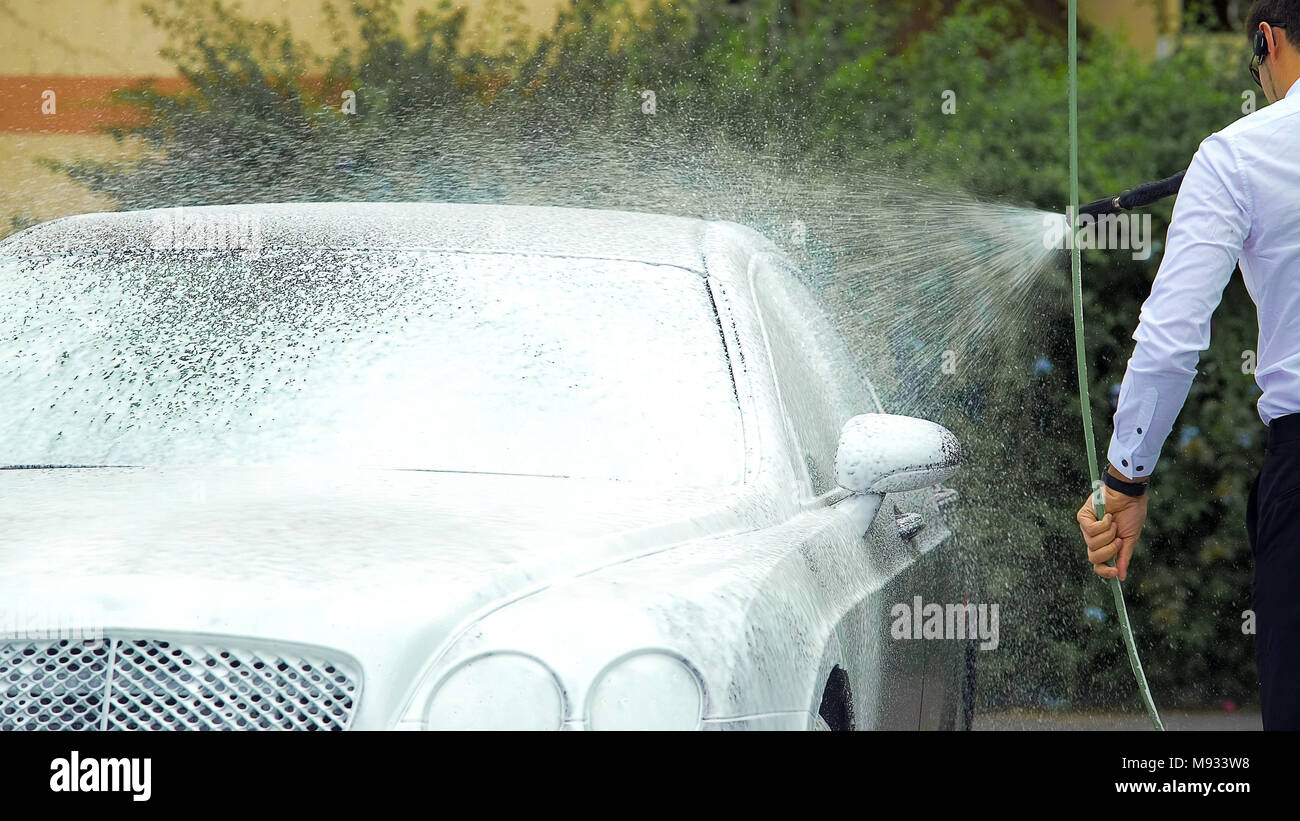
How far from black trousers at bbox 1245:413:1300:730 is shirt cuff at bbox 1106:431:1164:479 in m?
0.19

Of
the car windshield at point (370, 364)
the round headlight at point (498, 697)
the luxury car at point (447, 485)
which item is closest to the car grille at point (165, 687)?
the luxury car at point (447, 485)

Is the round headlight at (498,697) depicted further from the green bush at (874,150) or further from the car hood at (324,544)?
the green bush at (874,150)

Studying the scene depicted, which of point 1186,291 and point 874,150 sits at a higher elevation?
point 874,150

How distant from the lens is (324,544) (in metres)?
2.22

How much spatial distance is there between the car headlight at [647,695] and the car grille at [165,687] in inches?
13.1

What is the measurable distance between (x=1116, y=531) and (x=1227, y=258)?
554mm

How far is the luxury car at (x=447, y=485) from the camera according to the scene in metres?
2.03

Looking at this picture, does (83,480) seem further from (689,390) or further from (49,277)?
(689,390)

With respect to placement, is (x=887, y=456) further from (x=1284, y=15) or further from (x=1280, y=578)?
(x=1284, y=15)

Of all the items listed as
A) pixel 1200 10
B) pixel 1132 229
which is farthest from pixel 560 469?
pixel 1200 10

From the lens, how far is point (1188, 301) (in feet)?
8.27

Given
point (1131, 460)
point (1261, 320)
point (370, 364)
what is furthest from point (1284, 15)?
point (370, 364)
